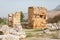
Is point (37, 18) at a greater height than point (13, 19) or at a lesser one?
greater

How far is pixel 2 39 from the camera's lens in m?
6.51

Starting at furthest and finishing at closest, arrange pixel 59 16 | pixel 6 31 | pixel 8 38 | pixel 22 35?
pixel 59 16
pixel 22 35
pixel 6 31
pixel 8 38

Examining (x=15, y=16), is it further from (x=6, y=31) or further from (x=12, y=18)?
(x=6, y=31)

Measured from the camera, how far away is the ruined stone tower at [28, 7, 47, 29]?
30.0 m

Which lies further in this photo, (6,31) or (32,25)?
(32,25)

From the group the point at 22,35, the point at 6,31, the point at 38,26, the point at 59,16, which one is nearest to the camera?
the point at 6,31

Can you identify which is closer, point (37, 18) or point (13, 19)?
point (13, 19)

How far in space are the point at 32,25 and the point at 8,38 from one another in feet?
78.1

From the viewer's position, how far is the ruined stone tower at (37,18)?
98.6 feet

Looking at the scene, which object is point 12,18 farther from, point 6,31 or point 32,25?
point 6,31

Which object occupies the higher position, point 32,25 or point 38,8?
point 38,8

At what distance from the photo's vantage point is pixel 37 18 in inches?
1198

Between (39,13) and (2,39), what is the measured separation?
24.0 m

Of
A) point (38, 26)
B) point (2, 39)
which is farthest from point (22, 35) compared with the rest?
point (38, 26)
